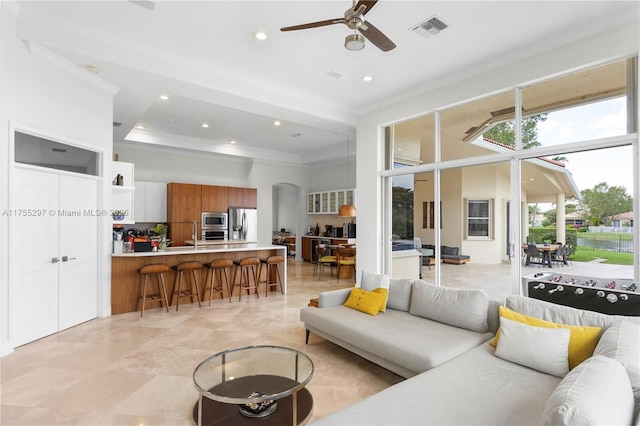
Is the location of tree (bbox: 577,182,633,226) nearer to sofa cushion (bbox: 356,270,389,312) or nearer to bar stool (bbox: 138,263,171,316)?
sofa cushion (bbox: 356,270,389,312)

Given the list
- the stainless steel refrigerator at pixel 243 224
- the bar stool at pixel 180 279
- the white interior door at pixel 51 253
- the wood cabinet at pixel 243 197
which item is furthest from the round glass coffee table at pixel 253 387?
the wood cabinet at pixel 243 197

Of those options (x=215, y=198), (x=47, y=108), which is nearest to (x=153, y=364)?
(x=47, y=108)

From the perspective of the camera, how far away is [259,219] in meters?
10.1

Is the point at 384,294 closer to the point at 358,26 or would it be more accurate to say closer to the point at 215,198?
the point at 358,26

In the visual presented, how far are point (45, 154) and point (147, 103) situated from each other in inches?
66.9

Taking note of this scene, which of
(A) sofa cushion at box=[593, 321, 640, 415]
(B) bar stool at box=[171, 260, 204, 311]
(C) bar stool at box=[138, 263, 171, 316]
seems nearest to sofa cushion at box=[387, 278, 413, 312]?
(A) sofa cushion at box=[593, 321, 640, 415]

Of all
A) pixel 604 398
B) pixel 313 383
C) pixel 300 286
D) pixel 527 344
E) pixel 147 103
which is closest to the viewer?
pixel 604 398

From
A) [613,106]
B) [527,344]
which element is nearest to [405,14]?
[613,106]

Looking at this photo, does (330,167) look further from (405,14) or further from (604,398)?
(604,398)

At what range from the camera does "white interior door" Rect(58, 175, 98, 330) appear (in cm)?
426

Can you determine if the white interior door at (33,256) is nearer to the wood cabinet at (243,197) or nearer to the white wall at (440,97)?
the white wall at (440,97)

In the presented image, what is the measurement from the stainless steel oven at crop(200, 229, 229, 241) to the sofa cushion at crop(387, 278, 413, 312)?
6217mm

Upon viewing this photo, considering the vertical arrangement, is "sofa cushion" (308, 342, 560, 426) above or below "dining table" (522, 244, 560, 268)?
below

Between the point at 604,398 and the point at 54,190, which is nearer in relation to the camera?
the point at 604,398
